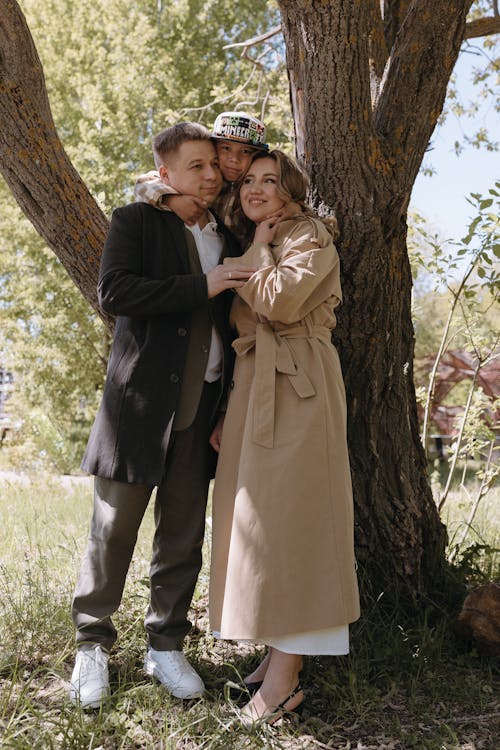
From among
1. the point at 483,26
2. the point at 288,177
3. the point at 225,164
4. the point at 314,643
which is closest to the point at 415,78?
the point at 288,177

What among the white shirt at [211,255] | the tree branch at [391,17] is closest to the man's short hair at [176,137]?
the white shirt at [211,255]

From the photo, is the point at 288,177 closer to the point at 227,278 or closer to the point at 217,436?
the point at 227,278

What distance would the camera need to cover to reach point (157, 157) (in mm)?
2758

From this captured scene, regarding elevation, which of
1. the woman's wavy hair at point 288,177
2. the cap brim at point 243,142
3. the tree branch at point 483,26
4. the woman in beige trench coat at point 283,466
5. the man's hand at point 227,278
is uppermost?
the tree branch at point 483,26

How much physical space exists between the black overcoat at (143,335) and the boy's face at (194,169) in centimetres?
13

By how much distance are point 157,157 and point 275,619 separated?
1.70m

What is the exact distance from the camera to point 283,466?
254cm

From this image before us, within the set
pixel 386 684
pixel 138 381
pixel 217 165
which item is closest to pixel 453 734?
pixel 386 684

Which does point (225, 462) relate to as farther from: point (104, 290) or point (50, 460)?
point (50, 460)

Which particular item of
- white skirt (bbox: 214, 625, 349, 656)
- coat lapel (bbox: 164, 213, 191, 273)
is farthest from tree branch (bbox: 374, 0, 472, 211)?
white skirt (bbox: 214, 625, 349, 656)

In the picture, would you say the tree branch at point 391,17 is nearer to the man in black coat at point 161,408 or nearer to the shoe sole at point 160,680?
the man in black coat at point 161,408

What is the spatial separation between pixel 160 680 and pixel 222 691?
0.25 meters

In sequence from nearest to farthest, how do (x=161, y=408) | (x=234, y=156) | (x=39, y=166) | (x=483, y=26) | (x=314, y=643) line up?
1. (x=314, y=643)
2. (x=161, y=408)
3. (x=234, y=156)
4. (x=39, y=166)
5. (x=483, y=26)

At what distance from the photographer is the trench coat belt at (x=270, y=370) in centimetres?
256
